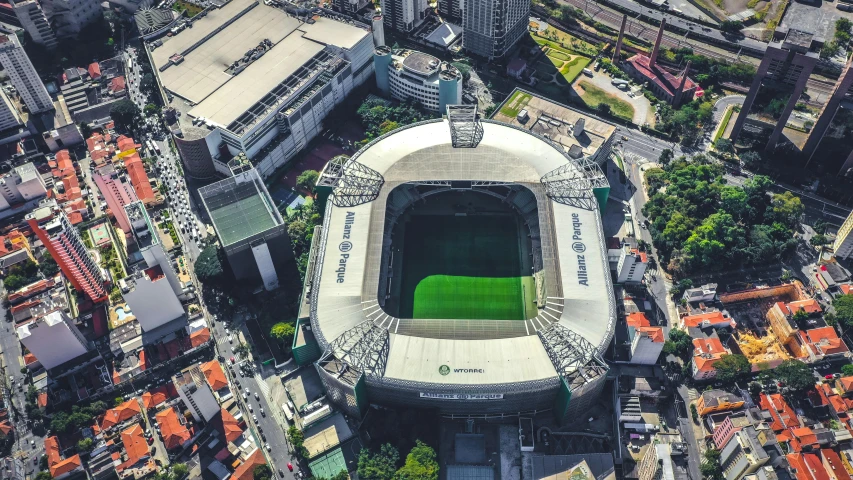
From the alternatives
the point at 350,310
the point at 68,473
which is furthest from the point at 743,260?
the point at 68,473

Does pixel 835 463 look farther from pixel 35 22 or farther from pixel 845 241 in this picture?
pixel 35 22

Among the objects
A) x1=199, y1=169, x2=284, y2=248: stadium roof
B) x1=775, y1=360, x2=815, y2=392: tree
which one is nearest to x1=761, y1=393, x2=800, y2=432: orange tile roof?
x1=775, y1=360, x2=815, y2=392: tree

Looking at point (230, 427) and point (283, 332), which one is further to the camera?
point (283, 332)

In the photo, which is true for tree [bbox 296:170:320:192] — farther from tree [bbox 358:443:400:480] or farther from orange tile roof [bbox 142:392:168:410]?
tree [bbox 358:443:400:480]

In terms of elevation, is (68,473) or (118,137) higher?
(118,137)

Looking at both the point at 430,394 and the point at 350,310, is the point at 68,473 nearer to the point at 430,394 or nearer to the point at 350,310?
the point at 350,310

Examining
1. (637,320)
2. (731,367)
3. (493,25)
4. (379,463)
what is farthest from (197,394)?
(493,25)
